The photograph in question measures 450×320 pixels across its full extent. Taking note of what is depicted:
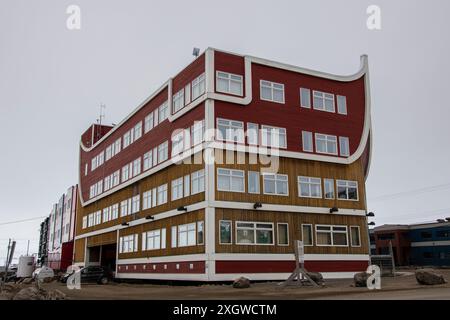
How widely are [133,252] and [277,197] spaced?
1653 centimetres

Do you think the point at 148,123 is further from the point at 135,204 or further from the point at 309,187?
the point at 309,187

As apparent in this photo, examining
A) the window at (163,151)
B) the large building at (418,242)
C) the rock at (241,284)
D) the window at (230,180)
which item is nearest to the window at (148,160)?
the window at (163,151)

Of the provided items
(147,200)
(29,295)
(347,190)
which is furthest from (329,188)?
(29,295)

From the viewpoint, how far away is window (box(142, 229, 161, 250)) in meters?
40.3

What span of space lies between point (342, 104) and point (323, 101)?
6.76 feet

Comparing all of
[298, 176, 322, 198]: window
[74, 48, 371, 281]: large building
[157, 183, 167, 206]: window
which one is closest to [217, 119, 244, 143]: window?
[74, 48, 371, 281]: large building

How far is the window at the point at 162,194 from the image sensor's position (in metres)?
40.2

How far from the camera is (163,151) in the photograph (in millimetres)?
41125

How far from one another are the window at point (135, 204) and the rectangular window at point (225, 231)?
14.5m

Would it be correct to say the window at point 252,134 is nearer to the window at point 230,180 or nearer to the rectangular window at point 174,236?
the window at point 230,180

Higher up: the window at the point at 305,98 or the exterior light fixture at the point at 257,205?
the window at the point at 305,98

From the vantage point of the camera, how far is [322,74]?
40312 millimetres

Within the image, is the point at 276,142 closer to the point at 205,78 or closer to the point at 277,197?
the point at 277,197

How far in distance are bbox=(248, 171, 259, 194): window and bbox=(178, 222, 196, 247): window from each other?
15.9 ft
